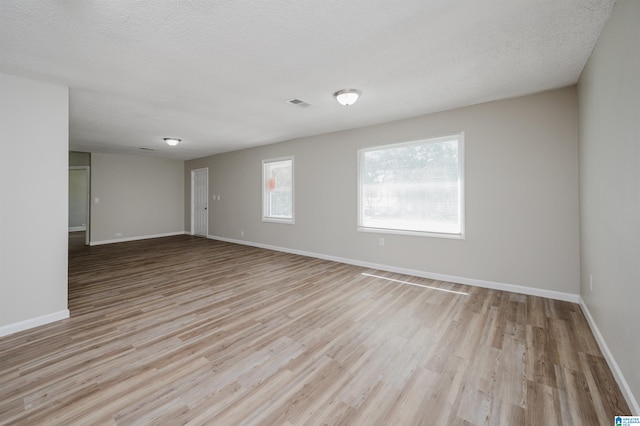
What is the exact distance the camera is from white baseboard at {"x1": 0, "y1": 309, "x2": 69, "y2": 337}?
251cm

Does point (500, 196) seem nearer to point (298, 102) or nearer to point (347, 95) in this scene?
point (347, 95)

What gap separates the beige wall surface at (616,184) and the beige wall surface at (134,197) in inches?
379

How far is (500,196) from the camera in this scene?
3.54 m

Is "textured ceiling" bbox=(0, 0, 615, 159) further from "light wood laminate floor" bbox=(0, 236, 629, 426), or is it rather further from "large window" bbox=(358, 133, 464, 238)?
"light wood laminate floor" bbox=(0, 236, 629, 426)

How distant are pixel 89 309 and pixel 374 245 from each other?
399 cm

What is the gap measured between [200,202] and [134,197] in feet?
5.90

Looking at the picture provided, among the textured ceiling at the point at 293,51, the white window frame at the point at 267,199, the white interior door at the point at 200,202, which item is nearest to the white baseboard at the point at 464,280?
the white window frame at the point at 267,199

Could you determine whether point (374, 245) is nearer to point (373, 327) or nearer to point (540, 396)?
point (373, 327)

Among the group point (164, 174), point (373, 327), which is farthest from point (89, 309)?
point (164, 174)

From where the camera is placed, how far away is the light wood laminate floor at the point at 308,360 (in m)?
1.57

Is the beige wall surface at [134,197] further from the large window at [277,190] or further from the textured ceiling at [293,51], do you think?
the textured ceiling at [293,51]

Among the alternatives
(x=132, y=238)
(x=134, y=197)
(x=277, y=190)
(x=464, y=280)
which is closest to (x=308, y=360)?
(x=464, y=280)

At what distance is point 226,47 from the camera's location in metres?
2.25

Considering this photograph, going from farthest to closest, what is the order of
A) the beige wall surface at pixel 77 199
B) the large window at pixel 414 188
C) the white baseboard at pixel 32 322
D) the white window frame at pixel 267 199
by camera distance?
the beige wall surface at pixel 77 199 < the white window frame at pixel 267 199 < the large window at pixel 414 188 < the white baseboard at pixel 32 322
